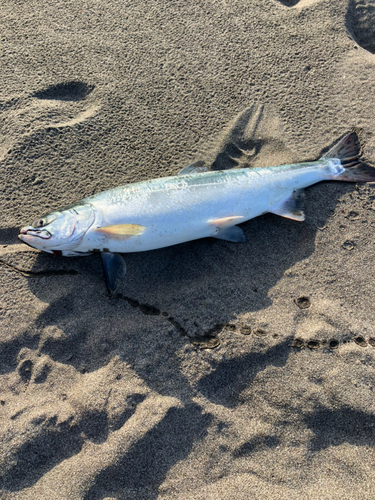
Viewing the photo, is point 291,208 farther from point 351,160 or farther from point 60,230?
point 60,230

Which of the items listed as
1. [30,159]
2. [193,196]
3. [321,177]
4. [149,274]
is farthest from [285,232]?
[30,159]

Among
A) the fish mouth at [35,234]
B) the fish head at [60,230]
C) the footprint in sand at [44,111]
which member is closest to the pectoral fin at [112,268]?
the fish head at [60,230]

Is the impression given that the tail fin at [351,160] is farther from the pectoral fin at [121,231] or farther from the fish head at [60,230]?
the fish head at [60,230]

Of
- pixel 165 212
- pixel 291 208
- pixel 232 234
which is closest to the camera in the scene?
pixel 165 212

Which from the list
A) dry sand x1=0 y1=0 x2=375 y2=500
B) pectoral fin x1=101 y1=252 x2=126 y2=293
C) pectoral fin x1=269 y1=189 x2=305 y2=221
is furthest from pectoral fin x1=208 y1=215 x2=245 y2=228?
pectoral fin x1=101 y1=252 x2=126 y2=293

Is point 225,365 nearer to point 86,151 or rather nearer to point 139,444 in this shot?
point 139,444

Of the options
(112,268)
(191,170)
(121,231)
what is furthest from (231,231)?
(112,268)
